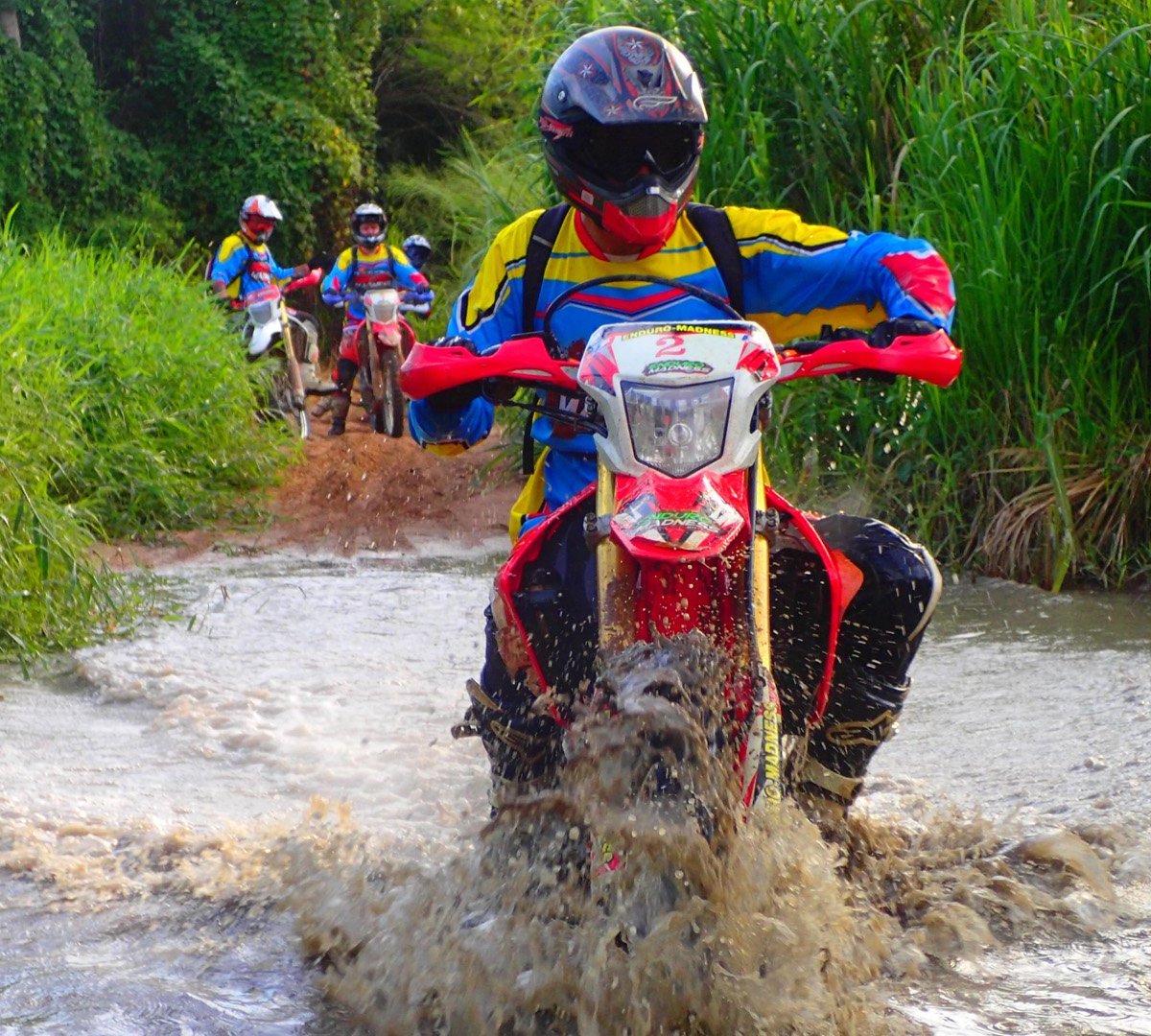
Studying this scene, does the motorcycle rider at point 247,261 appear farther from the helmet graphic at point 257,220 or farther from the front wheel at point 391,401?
the front wheel at point 391,401

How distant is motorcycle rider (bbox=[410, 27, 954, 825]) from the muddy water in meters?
0.25

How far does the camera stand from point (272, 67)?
22.9 m

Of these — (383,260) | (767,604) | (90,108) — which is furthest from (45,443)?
(90,108)

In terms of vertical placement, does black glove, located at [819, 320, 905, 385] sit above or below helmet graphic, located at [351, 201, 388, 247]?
above

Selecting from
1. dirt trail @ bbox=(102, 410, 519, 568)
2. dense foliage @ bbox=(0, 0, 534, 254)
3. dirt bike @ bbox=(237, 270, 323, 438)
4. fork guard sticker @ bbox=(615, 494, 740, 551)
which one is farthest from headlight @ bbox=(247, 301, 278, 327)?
fork guard sticker @ bbox=(615, 494, 740, 551)

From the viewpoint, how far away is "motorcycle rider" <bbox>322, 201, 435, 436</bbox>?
1458 centimetres

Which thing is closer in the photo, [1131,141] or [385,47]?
[1131,141]

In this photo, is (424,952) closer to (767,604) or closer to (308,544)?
(767,604)

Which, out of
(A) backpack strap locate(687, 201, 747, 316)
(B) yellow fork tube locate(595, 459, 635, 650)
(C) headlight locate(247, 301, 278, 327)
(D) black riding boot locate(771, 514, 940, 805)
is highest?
(A) backpack strap locate(687, 201, 747, 316)

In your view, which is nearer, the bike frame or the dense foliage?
the bike frame

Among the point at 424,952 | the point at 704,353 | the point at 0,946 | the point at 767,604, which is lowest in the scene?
the point at 0,946

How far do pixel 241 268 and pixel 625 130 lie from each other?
1157 cm

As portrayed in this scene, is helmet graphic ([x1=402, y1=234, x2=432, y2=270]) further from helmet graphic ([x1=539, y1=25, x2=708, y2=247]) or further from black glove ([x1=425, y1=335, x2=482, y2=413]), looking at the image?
black glove ([x1=425, y1=335, x2=482, y2=413])

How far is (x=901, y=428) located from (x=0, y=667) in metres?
3.51
